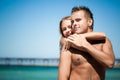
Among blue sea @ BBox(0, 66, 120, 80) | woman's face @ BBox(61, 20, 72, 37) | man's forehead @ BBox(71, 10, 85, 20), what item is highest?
man's forehead @ BBox(71, 10, 85, 20)

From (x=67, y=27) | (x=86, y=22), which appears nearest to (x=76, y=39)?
(x=86, y=22)

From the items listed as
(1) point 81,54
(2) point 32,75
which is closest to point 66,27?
(1) point 81,54

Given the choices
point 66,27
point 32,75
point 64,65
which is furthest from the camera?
point 32,75

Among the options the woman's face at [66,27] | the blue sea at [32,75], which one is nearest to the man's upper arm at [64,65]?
the woman's face at [66,27]

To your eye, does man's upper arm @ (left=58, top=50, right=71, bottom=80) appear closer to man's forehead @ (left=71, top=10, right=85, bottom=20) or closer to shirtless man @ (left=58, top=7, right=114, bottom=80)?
shirtless man @ (left=58, top=7, right=114, bottom=80)

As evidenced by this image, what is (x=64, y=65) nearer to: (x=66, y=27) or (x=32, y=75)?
(x=66, y=27)

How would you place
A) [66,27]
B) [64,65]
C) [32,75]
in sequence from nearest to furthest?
[64,65], [66,27], [32,75]

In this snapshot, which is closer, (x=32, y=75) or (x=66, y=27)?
(x=66, y=27)

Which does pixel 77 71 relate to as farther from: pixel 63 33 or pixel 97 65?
pixel 63 33

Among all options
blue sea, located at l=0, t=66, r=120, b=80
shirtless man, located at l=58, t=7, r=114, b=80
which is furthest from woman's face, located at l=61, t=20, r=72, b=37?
blue sea, located at l=0, t=66, r=120, b=80

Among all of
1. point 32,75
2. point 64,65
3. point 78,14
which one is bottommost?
point 32,75

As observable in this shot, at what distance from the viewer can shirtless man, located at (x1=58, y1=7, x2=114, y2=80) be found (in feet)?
5.24

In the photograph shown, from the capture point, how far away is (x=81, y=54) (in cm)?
166

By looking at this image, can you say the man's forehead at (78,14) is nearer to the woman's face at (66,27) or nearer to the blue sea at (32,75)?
the woman's face at (66,27)
